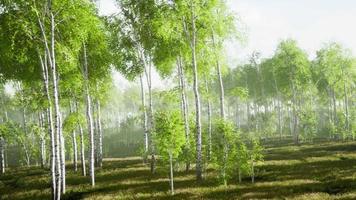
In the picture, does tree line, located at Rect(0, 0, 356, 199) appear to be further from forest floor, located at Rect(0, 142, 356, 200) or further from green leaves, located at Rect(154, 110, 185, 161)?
forest floor, located at Rect(0, 142, 356, 200)

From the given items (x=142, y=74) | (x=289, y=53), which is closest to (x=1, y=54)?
(x=142, y=74)

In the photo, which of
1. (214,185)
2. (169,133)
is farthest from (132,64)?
(214,185)

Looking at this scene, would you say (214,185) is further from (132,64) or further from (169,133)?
(132,64)

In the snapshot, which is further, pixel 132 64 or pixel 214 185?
pixel 132 64

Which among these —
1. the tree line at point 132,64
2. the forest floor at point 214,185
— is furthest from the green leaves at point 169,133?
the forest floor at point 214,185

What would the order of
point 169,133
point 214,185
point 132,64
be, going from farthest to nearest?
1. point 132,64
2. point 214,185
3. point 169,133

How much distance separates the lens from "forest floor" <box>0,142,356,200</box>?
19.2 metres

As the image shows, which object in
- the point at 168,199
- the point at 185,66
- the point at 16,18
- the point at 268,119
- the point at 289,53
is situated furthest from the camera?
the point at 268,119

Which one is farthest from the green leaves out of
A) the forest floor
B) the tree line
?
the forest floor

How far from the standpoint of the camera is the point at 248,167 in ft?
74.5

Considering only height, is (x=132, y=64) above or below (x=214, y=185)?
above

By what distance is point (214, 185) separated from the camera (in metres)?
22.0

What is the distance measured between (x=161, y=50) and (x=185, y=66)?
300cm

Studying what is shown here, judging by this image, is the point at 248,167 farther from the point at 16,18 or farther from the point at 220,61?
the point at 16,18
